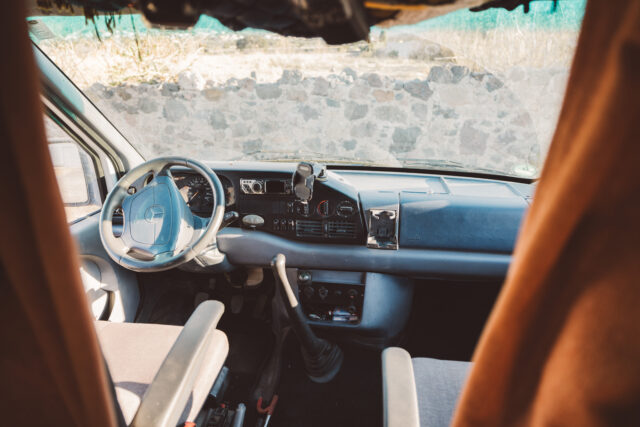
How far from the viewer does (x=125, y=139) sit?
2.14 metres

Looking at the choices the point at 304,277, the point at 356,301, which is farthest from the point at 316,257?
the point at 356,301

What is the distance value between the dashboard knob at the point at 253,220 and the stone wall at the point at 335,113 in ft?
8.98

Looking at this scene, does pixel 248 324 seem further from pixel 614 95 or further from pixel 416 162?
pixel 614 95

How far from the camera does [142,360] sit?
144cm

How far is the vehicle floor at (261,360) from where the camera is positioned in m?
2.05

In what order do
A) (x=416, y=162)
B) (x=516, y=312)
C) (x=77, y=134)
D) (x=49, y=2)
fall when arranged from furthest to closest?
(x=416, y=162) < (x=77, y=134) < (x=49, y=2) < (x=516, y=312)

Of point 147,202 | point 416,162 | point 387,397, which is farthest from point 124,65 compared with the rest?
point 387,397

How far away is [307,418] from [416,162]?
1689 millimetres

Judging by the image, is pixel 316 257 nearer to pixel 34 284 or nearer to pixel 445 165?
pixel 445 165

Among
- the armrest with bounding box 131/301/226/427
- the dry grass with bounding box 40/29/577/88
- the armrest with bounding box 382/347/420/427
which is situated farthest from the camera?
the dry grass with bounding box 40/29/577/88

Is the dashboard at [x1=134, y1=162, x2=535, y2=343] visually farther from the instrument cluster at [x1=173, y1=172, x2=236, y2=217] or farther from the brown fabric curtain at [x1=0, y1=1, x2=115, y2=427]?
the brown fabric curtain at [x1=0, y1=1, x2=115, y2=427]

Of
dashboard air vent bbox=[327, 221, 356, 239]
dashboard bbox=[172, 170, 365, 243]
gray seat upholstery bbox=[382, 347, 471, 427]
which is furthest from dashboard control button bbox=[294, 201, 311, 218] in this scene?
gray seat upholstery bbox=[382, 347, 471, 427]

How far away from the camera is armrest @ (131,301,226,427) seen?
3.43 ft

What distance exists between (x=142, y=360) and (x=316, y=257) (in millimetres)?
1032
